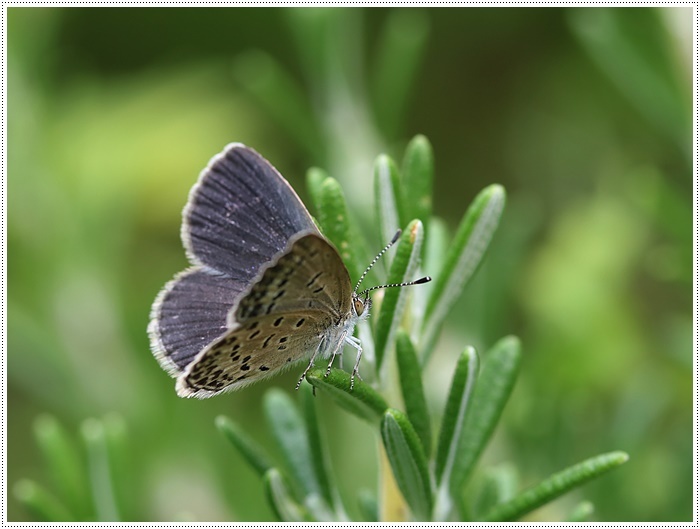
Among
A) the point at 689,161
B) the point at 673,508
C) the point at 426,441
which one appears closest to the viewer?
the point at 426,441

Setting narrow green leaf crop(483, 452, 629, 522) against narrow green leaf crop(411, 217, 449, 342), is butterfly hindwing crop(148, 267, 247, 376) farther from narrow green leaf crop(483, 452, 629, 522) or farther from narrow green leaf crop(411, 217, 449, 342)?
narrow green leaf crop(483, 452, 629, 522)

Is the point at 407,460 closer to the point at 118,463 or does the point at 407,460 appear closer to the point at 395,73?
the point at 118,463

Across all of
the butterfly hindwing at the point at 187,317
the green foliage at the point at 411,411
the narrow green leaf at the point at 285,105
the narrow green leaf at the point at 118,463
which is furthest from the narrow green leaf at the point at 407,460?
the narrow green leaf at the point at 285,105

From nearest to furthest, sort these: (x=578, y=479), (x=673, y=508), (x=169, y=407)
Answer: (x=578, y=479)
(x=673, y=508)
(x=169, y=407)

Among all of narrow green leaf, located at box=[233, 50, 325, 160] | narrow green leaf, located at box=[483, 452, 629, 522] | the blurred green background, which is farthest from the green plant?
narrow green leaf, located at box=[233, 50, 325, 160]

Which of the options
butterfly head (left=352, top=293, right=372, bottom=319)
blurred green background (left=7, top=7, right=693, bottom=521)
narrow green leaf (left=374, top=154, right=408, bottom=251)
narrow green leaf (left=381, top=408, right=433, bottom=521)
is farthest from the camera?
blurred green background (left=7, top=7, right=693, bottom=521)

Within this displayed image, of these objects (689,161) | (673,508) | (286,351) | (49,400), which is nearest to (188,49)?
(49,400)

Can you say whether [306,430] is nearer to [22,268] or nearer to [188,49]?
[22,268]

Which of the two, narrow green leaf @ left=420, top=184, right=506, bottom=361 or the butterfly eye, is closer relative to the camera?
narrow green leaf @ left=420, top=184, right=506, bottom=361
